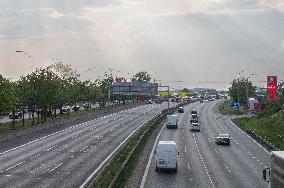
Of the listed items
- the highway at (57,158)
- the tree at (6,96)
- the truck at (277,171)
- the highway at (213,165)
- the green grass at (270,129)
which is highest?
the tree at (6,96)

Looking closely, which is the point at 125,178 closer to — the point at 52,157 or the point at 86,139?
the point at 52,157

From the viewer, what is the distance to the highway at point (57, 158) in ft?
132

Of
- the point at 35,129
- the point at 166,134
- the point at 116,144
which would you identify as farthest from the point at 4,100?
the point at 166,134

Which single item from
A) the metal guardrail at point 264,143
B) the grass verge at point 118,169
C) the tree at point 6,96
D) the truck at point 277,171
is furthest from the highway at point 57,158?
the metal guardrail at point 264,143

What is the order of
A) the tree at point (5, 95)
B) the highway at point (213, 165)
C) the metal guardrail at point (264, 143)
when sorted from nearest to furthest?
the highway at point (213, 165) → the metal guardrail at point (264, 143) → the tree at point (5, 95)

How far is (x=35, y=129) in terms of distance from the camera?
3263 inches

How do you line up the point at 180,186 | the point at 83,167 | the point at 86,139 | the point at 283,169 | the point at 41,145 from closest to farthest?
1. the point at 283,169
2. the point at 180,186
3. the point at 83,167
4. the point at 41,145
5. the point at 86,139

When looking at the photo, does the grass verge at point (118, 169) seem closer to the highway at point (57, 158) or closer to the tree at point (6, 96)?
the highway at point (57, 158)

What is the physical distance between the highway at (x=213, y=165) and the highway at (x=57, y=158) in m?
6.21

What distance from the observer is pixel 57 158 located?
5331 centimetres

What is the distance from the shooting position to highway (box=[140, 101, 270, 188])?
4050 centimetres

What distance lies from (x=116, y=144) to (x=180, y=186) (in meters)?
29.4

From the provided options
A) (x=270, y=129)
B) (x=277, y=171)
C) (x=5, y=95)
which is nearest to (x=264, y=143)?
(x=270, y=129)

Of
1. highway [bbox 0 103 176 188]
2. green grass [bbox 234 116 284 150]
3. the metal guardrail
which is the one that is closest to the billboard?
green grass [bbox 234 116 284 150]
